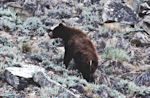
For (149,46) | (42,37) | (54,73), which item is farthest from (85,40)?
(149,46)

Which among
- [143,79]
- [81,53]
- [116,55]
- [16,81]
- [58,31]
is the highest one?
[58,31]

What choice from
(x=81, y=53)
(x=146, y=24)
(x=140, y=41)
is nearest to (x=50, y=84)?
(x=81, y=53)

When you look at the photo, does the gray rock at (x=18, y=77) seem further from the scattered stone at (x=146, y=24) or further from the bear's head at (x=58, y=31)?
the scattered stone at (x=146, y=24)

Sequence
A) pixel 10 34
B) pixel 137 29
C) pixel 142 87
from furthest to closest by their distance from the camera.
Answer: pixel 137 29, pixel 10 34, pixel 142 87

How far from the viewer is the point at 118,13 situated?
12352 millimetres

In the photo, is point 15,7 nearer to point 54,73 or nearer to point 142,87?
point 54,73

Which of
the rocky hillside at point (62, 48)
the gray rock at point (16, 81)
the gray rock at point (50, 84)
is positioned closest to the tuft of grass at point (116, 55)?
the rocky hillside at point (62, 48)

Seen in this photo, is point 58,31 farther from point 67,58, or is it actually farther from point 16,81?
point 16,81

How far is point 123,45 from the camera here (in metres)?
10.5

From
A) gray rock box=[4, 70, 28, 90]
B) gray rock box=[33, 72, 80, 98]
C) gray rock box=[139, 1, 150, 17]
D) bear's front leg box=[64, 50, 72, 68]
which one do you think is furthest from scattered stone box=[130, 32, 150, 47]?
gray rock box=[4, 70, 28, 90]

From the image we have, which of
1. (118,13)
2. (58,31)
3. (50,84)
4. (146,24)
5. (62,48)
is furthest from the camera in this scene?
(118,13)

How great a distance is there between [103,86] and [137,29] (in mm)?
4921

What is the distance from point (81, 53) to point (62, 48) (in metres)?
2.04

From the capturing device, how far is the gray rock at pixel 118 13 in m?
12.1
